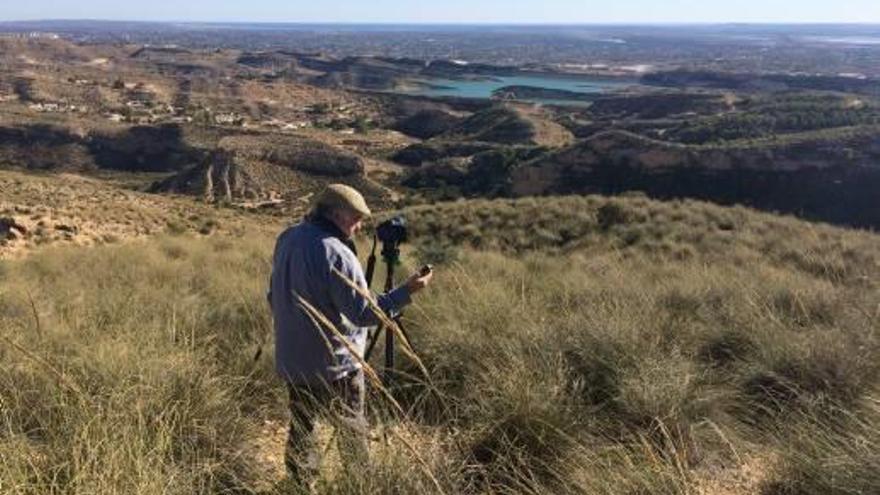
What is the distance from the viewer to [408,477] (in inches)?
117

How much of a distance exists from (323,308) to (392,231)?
0.76 meters

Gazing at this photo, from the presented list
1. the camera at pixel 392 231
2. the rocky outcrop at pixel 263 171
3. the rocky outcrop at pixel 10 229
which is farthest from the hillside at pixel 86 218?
the camera at pixel 392 231

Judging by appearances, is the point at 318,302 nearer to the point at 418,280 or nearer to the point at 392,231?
the point at 418,280

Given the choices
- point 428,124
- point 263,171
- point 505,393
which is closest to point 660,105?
point 428,124

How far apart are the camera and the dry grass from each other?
2.62 feet

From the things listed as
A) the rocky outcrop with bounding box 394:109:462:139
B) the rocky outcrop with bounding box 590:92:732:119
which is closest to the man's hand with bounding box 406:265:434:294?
the rocky outcrop with bounding box 590:92:732:119

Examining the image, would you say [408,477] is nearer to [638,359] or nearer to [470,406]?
[470,406]

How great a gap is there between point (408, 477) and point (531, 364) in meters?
1.65

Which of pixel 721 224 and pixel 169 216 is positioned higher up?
pixel 721 224

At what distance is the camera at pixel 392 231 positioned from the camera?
444 cm

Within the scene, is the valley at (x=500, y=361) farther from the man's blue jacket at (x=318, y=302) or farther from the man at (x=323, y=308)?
the man's blue jacket at (x=318, y=302)

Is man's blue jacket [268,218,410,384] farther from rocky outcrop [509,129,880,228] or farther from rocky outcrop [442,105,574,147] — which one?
rocky outcrop [442,105,574,147]

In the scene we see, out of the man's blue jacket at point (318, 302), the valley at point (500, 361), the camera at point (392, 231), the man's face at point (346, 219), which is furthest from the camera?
the camera at point (392, 231)

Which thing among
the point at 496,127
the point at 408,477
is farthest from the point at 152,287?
the point at 496,127
